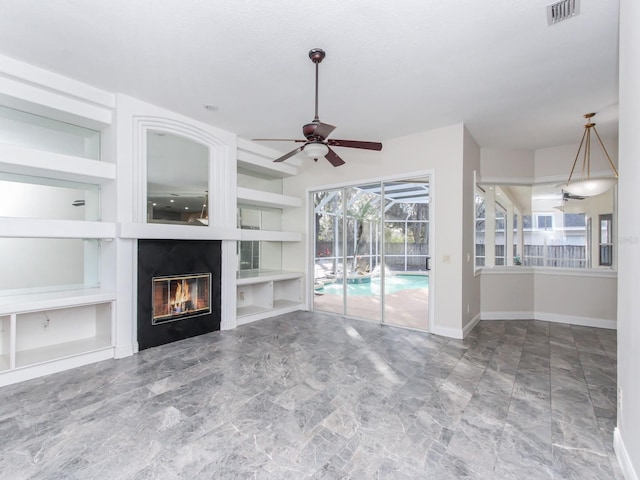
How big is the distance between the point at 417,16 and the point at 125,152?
132 inches

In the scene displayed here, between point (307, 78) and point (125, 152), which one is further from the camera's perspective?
point (125, 152)

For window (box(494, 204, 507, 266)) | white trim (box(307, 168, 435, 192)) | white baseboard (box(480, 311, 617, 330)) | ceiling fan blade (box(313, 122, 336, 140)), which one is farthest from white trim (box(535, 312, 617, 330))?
ceiling fan blade (box(313, 122, 336, 140))

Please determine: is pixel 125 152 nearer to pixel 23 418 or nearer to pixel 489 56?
pixel 23 418

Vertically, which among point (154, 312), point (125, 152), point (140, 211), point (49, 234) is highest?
point (125, 152)

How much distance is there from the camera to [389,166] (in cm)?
496

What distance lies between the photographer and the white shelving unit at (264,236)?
16.9 ft

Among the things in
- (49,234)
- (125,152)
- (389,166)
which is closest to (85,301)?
(49,234)

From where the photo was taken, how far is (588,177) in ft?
16.4

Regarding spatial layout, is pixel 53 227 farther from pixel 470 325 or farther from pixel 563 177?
pixel 563 177

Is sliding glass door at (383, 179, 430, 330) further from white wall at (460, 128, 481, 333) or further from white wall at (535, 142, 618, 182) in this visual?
white wall at (535, 142, 618, 182)

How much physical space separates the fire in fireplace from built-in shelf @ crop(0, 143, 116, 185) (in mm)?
1359

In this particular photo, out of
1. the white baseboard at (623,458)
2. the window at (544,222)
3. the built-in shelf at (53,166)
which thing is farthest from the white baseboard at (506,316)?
the built-in shelf at (53,166)

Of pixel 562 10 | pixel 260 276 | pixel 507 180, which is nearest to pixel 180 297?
pixel 260 276

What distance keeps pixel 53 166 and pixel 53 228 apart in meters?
0.62
